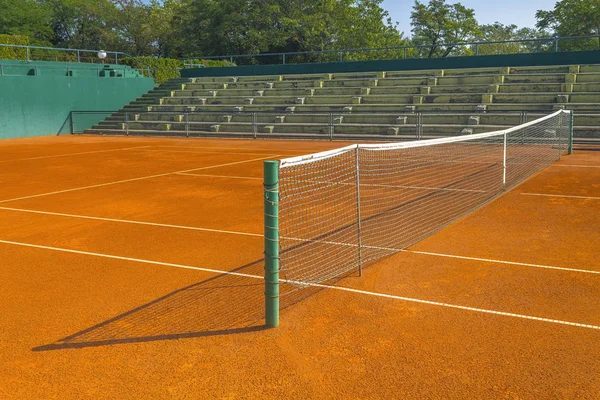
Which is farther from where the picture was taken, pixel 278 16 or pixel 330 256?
pixel 278 16

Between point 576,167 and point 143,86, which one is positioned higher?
point 143,86

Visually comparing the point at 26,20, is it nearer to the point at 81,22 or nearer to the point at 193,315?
the point at 81,22

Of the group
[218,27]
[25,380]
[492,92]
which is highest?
[218,27]

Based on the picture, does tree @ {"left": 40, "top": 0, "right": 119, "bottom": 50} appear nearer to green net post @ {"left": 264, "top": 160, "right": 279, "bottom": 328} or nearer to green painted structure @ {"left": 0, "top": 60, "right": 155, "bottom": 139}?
green painted structure @ {"left": 0, "top": 60, "right": 155, "bottom": 139}

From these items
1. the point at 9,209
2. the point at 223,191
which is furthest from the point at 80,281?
the point at 223,191

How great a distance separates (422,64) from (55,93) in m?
18.9

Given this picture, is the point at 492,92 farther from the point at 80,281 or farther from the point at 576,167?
the point at 80,281

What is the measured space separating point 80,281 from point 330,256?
8.96 ft

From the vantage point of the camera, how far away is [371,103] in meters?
28.8

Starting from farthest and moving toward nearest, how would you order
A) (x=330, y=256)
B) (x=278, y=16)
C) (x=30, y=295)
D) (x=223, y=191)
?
(x=278, y=16) < (x=223, y=191) < (x=330, y=256) < (x=30, y=295)

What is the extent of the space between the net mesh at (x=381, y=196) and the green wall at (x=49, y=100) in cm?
1981

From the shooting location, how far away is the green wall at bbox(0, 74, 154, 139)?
28859mm

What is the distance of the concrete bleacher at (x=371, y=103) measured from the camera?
24.3 m

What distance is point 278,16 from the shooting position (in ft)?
169
